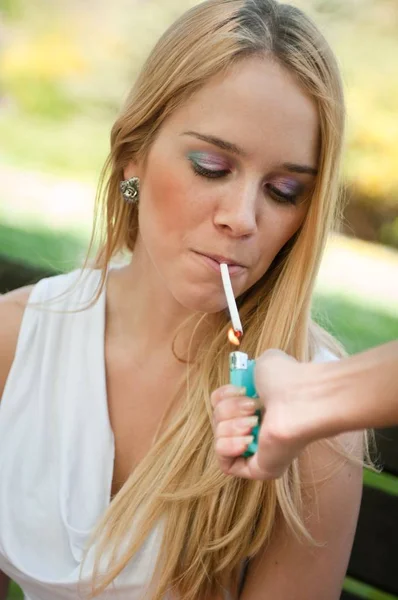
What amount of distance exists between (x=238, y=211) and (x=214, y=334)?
0.36 m

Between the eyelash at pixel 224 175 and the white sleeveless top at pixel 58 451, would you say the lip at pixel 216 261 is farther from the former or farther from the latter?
the white sleeveless top at pixel 58 451

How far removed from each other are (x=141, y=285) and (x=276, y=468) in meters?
0.88

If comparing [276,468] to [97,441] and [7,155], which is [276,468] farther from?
[7,155]

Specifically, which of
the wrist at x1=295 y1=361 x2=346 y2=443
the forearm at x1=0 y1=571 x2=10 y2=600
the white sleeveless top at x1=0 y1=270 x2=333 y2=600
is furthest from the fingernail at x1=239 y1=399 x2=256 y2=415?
the forearm at x1=0 y1=571 x2=10 y2=600

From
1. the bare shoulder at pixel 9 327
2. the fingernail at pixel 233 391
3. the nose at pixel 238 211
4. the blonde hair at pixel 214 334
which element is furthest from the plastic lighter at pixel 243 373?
the bare shoulder at pixel 9 327

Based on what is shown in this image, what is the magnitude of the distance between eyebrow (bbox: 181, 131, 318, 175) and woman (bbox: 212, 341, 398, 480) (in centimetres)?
48

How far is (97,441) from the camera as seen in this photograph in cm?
191

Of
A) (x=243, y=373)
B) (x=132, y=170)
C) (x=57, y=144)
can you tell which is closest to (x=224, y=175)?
(x=132, y=170)

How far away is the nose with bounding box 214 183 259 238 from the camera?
5.03 feet

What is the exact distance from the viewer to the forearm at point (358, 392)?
3.08 ft

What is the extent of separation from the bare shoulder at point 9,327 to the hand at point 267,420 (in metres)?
0.95

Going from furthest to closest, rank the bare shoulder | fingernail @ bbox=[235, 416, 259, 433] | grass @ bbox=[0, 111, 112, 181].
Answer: grass @ bbox=[0, 111, 112, 181] → the bare shoulder → fingernail @ bbox=[235, 416, 259, 433]

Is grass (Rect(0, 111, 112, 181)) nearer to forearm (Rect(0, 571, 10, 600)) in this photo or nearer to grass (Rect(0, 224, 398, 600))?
grass (Rect(0, 224, 398, 600))

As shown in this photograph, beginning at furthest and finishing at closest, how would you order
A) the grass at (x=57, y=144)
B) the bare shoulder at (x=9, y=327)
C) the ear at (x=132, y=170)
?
the grass at (x=57, y=144)
the bare shoulder at (x=9, y=327)
the ear at (x=132, y=170)
